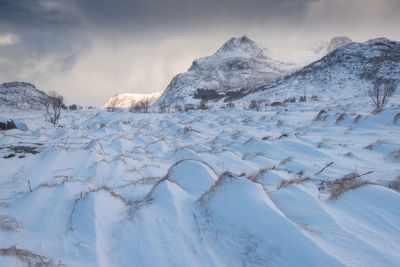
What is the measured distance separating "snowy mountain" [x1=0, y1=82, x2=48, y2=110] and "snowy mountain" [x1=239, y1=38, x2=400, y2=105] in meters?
41.5

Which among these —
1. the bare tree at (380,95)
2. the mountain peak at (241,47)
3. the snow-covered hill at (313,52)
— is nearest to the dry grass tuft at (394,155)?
the bare tree at (380,95)

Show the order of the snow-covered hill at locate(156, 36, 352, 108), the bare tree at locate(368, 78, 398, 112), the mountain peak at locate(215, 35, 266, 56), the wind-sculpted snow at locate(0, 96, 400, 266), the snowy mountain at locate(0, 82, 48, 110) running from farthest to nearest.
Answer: the mountain peak at locate(215, 35, 266, 56), the snow-covered hill at locate(156, 36, 352, 108), the snowy mountain at locate(0, 82, 48, 110), the bare tree at locate(368, 78, 398, 112), the wind-sculpted snow at locate(0, 96, 400, 266)

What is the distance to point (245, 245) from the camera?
52.5 inches

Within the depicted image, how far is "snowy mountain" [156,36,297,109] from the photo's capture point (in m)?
83.7

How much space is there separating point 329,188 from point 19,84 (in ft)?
199

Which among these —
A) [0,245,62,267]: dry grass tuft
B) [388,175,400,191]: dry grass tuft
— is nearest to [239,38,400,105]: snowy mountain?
[388,175,400,191]: dry grass tuft

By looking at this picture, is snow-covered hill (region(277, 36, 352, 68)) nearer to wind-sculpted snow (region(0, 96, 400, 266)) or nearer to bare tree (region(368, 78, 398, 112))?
bare tree (region(368, 78, 398, 112))

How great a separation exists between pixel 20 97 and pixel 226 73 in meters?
101

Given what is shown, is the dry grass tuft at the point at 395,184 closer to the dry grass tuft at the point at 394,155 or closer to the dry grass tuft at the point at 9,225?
the dry grass tuft at the point at 394,155

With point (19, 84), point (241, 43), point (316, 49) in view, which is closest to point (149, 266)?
point (19, 84)

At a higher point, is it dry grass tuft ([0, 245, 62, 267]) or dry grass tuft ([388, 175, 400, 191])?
dry grass tuft ([0, 245, 62, 267])

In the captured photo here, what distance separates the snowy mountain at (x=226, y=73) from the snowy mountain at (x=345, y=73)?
33.7 meters

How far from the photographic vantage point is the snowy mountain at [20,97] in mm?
30703

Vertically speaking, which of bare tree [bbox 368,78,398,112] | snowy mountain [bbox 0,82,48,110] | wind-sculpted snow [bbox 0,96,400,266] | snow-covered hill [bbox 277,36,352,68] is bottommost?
wind-sculpted snow [bbox 0,96,400,266]
